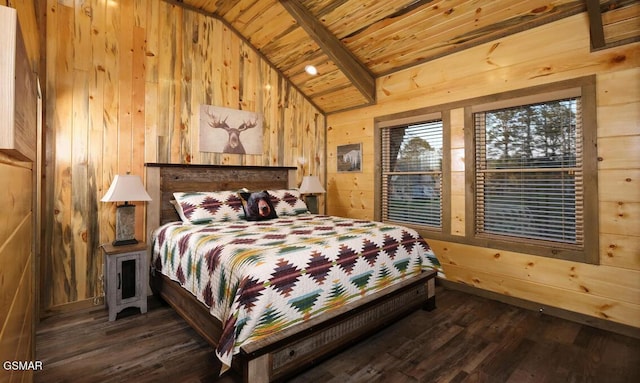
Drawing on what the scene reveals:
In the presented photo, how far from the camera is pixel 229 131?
384 centimetres

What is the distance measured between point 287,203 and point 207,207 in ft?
3.16

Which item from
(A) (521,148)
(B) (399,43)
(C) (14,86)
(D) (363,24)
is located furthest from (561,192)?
(C) (14,86)

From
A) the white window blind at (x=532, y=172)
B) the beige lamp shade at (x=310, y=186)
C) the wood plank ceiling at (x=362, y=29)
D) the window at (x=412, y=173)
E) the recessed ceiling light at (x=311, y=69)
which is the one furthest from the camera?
the beige lamp shade at (x=310, y=186)

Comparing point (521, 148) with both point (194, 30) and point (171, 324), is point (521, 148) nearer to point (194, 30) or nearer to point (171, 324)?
point (171, 324)

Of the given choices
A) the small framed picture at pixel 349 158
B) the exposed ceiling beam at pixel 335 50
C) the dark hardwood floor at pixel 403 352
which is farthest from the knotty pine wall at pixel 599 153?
the small framed picture at pixel 349 158

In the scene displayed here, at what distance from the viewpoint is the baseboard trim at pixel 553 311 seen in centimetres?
237

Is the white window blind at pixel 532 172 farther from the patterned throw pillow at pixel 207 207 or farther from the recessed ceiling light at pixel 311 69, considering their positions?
the patterned throw pillow at pixel 207 207

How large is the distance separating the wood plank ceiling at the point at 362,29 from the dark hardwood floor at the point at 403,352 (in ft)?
7.82

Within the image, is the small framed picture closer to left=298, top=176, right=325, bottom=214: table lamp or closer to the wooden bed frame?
left=298, top=176, right=325, bottom=214: table lamp

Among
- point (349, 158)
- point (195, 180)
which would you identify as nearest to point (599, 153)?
point (349, 158)

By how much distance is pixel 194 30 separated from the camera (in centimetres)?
357

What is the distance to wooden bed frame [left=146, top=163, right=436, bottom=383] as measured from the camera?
5.41 ft

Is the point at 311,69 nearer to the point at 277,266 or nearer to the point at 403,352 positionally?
the point at 277,266

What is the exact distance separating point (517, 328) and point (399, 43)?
299cm
